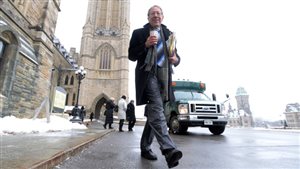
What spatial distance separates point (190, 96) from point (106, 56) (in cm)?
4017

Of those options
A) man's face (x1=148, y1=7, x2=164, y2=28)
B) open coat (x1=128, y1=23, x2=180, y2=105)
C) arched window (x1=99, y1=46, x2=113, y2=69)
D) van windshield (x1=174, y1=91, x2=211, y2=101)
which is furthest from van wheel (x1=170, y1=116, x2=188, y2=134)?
arched window (x1=99, y1=46, x2=113, y2=69)

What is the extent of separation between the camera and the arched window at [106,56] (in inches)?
1820

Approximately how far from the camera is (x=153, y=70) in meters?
2.57

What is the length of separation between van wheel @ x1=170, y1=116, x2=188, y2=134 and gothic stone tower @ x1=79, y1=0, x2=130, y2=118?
115 ft

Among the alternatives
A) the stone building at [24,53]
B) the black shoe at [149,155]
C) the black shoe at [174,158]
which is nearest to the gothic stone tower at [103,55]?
the stone building at [24,53]

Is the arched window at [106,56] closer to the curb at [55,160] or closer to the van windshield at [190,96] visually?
the van windshield at [190,96]

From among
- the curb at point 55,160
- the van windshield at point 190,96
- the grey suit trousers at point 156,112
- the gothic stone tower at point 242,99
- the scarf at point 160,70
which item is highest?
the gothic stone tower at point 242,99

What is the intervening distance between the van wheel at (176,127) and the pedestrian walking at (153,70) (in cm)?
520

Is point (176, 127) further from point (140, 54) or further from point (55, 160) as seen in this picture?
point (55, 160)

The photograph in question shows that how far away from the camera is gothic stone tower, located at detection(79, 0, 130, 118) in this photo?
43.5 meters

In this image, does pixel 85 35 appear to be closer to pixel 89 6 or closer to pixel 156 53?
pixel 89 6

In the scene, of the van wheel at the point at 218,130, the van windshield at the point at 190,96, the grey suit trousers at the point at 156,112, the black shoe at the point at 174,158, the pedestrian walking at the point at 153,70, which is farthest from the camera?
the van windshield at the point at 190,96

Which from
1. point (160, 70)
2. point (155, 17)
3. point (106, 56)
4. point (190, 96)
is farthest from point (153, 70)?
point (106, 56)

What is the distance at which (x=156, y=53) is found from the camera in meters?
2.58
